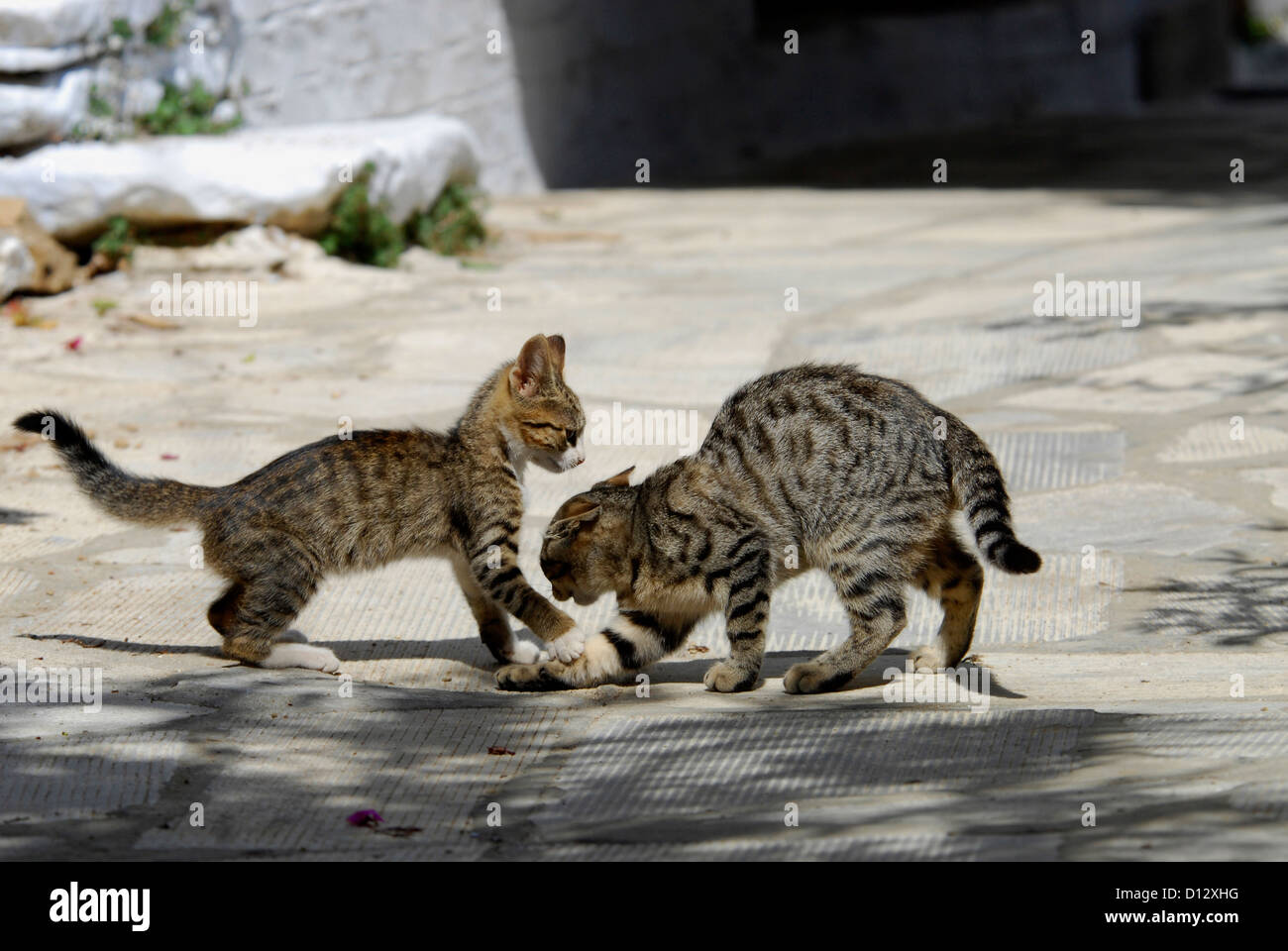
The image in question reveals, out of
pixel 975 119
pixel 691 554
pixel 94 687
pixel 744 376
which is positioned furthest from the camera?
pixel 975 119

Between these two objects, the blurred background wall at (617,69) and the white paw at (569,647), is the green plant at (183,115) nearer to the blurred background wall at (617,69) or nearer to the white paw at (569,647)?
the blurred background wall at (617,69)

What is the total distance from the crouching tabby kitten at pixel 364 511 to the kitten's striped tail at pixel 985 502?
1365 mm

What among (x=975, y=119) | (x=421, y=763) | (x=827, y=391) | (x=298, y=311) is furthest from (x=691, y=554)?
(x=975, y=119)

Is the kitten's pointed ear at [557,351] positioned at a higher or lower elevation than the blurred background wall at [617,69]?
lower

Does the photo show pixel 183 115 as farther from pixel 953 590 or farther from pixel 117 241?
pixel 953 590

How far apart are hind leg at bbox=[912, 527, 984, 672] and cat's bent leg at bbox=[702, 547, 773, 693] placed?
57 cm

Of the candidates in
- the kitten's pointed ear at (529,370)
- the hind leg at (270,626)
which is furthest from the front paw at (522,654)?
the kitten's pointed ear at (529,370)

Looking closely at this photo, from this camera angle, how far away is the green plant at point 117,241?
424 inches

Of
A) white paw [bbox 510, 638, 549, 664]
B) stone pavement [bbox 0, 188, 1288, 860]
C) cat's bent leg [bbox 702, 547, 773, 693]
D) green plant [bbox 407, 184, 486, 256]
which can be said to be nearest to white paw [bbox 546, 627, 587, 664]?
stone pavement [bbox 0, 188, 1288, 860]

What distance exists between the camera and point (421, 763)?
422 centimetres

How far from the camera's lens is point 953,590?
207 inches

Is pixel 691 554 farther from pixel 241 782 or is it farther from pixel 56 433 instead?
pixel 56 433

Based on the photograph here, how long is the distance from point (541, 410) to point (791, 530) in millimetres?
1086

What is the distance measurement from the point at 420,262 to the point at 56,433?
6.68 metres
